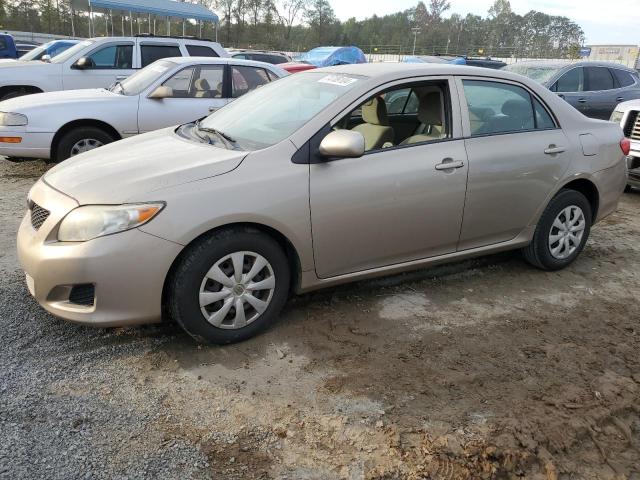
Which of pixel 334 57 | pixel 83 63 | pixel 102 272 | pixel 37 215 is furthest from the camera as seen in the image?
pixel 334 57

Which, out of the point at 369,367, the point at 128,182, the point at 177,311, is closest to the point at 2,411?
the point at 177,311

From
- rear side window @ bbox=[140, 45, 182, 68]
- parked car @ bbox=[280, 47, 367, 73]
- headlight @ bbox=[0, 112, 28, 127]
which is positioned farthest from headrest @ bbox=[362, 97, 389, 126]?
parked car @ bbox=[280, 47, 367, 73]

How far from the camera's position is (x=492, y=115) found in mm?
4078

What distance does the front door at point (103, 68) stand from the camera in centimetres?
917

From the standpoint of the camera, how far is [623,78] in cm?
1052

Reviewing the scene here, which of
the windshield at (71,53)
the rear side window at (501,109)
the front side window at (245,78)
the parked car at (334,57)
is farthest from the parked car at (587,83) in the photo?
the parked car at (334,57)

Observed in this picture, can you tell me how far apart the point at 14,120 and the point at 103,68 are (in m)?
3.13

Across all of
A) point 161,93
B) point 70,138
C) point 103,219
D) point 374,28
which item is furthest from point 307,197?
Answer: point 374,28

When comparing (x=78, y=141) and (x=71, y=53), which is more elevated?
(x=71, y=53)

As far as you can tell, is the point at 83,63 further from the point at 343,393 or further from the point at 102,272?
the point at 343,393

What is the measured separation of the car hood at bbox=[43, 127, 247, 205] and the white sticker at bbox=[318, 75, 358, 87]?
3.02ft

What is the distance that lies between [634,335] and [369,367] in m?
1.91

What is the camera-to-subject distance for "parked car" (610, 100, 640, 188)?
713 cm

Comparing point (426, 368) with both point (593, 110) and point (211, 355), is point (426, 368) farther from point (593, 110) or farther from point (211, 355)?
point (593, 110)
